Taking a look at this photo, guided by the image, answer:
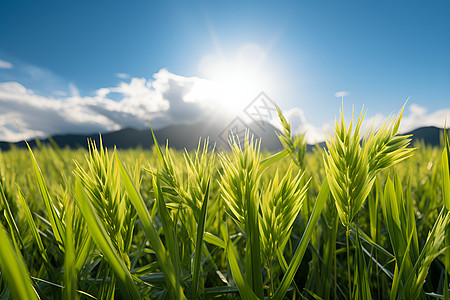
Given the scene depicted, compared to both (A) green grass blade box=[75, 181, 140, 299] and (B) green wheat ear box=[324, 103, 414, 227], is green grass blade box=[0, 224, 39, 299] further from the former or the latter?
(B) green wheat ear box=[324, 103, 414, 227]

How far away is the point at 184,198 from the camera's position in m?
0.37

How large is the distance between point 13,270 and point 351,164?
0.39 meters

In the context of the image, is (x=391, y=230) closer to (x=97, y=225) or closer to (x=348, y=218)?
(x=348, y=218)

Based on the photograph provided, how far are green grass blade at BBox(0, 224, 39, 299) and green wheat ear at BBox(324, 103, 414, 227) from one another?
35 cm

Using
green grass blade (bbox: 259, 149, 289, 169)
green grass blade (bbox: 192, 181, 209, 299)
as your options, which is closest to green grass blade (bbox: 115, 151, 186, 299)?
green grass blade (bbox: 192, 181, 209, 299)

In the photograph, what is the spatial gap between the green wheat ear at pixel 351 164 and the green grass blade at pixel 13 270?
0.35 m

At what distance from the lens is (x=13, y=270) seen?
21 centimetres

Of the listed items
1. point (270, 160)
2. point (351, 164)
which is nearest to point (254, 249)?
point (351, 164)

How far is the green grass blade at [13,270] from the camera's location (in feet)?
0.67

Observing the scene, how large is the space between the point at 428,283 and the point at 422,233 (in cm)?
34

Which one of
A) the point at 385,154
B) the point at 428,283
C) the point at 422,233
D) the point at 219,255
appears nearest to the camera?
the point at 385,154

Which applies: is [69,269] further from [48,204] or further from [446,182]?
[446,182]

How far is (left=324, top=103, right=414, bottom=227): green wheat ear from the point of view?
332 mm

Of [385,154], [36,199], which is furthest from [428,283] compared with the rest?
[36,199]
